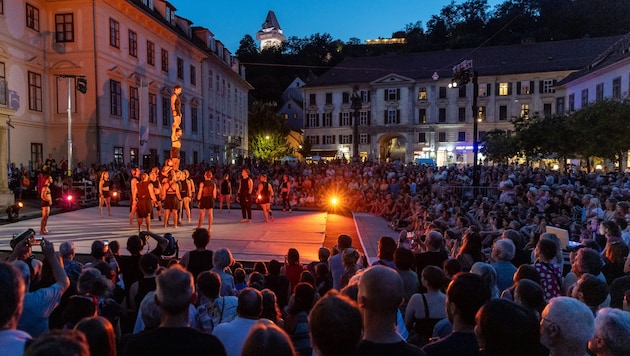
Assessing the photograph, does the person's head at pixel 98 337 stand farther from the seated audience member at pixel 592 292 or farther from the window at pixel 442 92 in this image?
the window at pixel 442 92

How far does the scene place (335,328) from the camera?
218 centimetres

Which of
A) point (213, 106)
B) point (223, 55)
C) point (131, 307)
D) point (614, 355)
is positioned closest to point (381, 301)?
point (614, 355)

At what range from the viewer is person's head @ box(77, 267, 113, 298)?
155 inches

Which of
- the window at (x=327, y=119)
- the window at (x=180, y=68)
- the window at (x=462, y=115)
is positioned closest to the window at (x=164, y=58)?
the window at (x=180, y=68)

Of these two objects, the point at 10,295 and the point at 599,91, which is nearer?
the point at 10,295

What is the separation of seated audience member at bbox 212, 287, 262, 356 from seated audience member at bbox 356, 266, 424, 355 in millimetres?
1021

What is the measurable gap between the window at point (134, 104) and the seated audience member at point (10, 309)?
93.9 feet

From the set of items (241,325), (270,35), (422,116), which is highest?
(270,35)

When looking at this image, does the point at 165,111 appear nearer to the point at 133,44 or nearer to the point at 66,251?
the point at 133,44

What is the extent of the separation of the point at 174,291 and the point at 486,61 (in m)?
62.7

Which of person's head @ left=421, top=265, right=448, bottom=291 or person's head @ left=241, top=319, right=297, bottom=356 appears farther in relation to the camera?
person's head @ left=421, top=265, right=448, bottom=291

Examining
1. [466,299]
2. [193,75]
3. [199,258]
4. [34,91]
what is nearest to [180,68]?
[193,75]

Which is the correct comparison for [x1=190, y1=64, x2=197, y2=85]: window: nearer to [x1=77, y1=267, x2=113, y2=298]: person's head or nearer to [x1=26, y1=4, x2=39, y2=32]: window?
[x1=26, y1=4, x2=39, y2=32]: window

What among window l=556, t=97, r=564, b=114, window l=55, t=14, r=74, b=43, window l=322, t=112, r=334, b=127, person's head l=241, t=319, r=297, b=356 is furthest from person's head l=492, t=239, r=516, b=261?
window l=322, t=112, r=334, b=127
